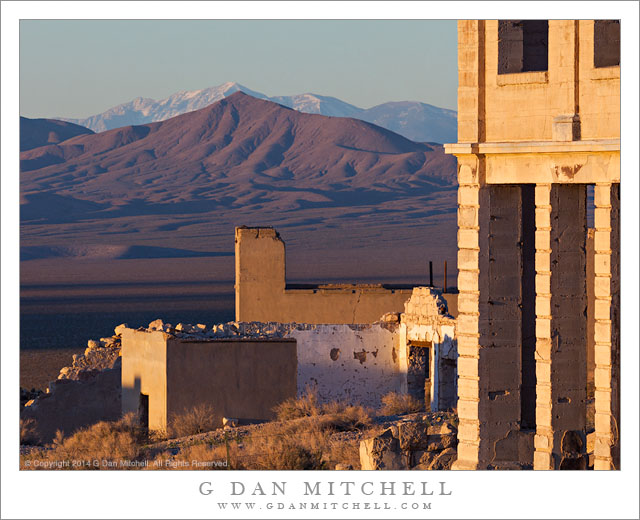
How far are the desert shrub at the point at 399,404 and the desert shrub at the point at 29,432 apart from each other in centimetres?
736

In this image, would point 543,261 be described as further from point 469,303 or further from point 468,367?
point 468,367

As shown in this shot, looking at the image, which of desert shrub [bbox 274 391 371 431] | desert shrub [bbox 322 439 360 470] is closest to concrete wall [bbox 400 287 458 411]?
desert shrub [bbox 274 391 371 431]

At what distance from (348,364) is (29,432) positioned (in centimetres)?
686

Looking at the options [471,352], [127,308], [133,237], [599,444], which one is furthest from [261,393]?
[133,237]

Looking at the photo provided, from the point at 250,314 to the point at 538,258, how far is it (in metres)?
20.4

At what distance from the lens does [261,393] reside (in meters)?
26.0

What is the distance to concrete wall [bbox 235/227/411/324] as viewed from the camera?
35.8m

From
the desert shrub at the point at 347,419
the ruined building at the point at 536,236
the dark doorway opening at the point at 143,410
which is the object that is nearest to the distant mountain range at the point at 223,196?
the dark doorway opening at the point at 143,410

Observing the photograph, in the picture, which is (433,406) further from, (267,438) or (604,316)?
(604,316)

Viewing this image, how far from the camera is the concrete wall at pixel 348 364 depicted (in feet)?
86.8

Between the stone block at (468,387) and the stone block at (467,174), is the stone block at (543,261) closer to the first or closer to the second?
the stone block at (467,174)

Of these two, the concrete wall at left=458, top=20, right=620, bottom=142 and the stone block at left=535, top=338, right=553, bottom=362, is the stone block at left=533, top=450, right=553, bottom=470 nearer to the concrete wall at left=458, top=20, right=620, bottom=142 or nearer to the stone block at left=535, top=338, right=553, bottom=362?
the stone block at left=535, top=338, right=553, bottom=362

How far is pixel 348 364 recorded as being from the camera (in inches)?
1047

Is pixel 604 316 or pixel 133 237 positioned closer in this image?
pixel 604 316
